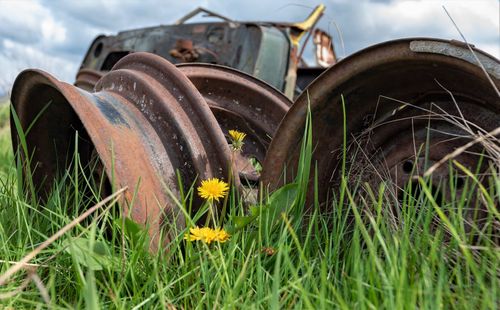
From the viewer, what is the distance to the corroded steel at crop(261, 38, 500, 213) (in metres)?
1.50

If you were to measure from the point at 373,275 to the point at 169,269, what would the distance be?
496mm

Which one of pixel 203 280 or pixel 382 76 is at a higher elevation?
pixel 382 76

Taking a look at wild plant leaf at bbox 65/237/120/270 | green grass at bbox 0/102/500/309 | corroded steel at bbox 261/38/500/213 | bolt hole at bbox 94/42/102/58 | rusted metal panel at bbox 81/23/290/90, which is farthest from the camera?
bolt hole at bbox 94/42/102/58

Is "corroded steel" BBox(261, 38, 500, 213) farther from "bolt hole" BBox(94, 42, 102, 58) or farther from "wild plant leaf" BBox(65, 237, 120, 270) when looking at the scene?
"bolt hole" BBox(94, 42, 102, 58)

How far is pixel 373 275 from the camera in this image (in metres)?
1.13

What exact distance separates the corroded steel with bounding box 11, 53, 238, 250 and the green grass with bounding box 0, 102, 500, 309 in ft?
0.59

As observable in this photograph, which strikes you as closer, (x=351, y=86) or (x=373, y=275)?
(x=373, y=275)

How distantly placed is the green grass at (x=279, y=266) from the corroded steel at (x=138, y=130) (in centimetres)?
18

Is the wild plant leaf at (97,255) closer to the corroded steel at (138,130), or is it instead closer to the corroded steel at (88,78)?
the corroded steel at (138,130)

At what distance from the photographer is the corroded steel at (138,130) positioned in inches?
62.7

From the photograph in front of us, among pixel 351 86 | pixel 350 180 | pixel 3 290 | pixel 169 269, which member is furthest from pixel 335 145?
pixel 3 290

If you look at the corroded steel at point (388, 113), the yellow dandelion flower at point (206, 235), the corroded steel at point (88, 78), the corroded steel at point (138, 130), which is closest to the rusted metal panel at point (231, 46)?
the corroded steel at point (88, 78)

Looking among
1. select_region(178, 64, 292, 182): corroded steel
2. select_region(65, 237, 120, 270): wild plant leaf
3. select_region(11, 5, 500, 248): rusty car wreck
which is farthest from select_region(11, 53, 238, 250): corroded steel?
select_region(178, 64, 292, 182): corroded steel

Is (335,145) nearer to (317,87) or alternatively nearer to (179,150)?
(317,87)
